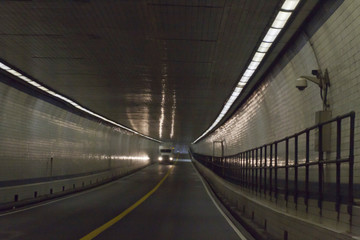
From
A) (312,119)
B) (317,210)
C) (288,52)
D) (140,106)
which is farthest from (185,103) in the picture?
(317,210)

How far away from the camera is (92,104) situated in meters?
26.7

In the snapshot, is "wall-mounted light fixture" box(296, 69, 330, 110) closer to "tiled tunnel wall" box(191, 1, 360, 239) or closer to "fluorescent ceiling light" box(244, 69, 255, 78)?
"tiled tunnel wall" box(191, 1, 360, 239)

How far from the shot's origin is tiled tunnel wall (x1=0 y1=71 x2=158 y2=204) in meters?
17.9

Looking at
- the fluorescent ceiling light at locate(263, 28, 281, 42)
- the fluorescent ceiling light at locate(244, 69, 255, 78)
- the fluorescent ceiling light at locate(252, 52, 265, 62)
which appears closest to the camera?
the fluorescent ceiling light at locate(263, 28, 281, 42)

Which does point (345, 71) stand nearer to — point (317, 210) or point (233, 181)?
point (317, 210)

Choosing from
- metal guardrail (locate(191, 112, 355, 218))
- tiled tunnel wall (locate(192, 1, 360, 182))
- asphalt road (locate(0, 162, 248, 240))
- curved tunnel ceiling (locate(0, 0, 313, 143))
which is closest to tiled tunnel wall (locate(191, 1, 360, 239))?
tiled tunnel wall (locate(192, 1, 360, 182))

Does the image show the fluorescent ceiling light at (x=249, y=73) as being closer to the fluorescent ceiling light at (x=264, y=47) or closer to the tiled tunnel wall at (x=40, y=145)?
the fluorescent ceiling light at (x=264, y=47)

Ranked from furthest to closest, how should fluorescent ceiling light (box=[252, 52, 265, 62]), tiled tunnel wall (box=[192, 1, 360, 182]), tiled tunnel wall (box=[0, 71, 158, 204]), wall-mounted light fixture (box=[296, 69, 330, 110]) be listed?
tiled tunnel wall (box=[0, 71, 158, 204]) < fluorescent ceiling light (box=[252, 52, 265, 62]) < wall-mounted light fixture (box=[296, 69, 330, 110]) < tiled tunnel wall (box=[192, 1, 360, 182])

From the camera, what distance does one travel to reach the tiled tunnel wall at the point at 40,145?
17.9 m

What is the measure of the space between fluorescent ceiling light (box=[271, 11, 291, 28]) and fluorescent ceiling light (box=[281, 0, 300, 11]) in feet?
0.81

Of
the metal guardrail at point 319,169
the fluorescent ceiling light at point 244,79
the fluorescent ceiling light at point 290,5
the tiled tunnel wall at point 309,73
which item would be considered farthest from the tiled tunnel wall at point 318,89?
the fluorescent ceiling light at point 244,79

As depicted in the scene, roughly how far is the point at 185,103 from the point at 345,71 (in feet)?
57.0

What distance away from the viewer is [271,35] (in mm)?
12086

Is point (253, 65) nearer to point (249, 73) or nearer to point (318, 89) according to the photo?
point (249, 73)
